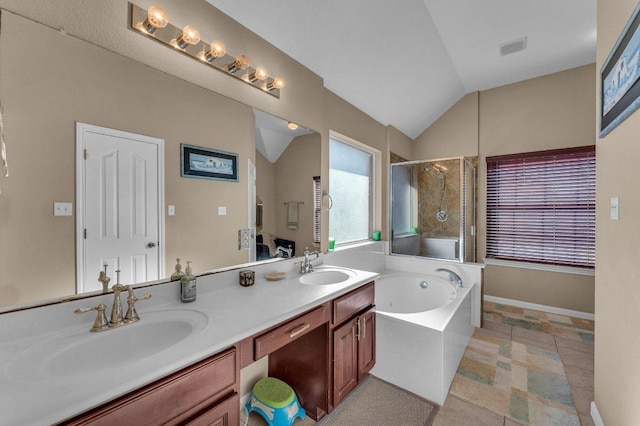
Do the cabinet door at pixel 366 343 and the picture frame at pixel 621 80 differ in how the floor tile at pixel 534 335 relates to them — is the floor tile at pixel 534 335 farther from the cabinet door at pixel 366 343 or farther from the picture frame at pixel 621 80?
the picture frame at pixel 621 80

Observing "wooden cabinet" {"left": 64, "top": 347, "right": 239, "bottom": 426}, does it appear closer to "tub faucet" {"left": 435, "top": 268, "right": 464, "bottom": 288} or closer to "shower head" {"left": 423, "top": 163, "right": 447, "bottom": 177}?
"tub faucet" {"left": 435, "top": 268, "right": 464, "bottom": 288}

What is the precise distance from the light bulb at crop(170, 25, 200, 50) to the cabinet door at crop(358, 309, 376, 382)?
187cm

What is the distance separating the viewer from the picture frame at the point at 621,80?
106 cm

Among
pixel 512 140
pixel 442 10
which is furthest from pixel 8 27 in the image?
pixel 512 140

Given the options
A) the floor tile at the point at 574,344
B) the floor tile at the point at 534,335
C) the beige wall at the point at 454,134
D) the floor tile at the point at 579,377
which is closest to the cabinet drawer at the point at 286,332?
the floor tile at the point at 579,377

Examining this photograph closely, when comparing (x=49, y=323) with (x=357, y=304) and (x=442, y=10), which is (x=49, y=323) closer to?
(x=357, y=304)

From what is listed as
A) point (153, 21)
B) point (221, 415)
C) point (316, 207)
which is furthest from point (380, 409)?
point (153, 21)

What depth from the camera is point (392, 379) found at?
78.5 inches

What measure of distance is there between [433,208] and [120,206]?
341 cm

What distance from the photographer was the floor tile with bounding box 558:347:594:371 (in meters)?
Answer: 2.21

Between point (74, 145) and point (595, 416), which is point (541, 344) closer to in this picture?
point (595, 416)

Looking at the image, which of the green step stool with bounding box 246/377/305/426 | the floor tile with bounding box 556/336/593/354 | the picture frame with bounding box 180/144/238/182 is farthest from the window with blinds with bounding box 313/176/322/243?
the floor tile with bounding box 556/336/593/354

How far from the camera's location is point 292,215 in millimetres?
2133

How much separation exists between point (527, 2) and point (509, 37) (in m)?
0.44
